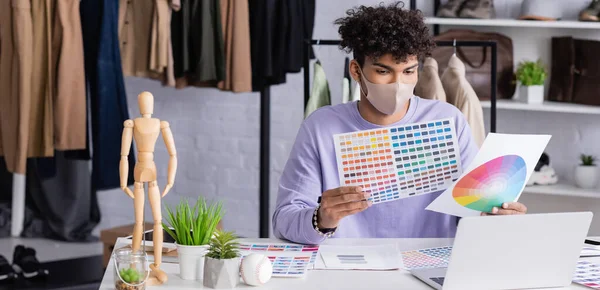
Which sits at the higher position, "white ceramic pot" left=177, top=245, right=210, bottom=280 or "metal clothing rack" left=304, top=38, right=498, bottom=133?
"metal clothing rack" left=304, top=38, right=498, bottom=133

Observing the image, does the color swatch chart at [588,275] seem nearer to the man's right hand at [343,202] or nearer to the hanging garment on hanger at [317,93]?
the man's right hand at [343,202]

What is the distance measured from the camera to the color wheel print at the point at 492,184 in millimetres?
2008

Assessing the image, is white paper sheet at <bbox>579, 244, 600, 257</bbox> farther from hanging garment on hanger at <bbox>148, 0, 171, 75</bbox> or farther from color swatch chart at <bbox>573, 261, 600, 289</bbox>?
hanging garment on hanger at <bbox>148, 0, 171, 75</bbox>

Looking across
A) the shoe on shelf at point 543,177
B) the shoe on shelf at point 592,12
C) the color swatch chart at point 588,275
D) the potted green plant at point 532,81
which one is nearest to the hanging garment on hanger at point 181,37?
the potted green plant at point 532,81

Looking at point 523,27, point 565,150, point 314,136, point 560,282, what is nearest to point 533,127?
point 565,150

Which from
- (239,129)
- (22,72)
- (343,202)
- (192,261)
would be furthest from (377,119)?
(239,129)

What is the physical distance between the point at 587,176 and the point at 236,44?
66.1 inches

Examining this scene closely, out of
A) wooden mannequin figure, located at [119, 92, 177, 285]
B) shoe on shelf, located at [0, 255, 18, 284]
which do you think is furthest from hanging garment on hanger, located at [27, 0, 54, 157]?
wooden mannequin figure, located at [119, 92, 177, 285]

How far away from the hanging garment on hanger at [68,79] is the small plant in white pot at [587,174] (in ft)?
7.13

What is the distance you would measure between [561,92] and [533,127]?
240 mm

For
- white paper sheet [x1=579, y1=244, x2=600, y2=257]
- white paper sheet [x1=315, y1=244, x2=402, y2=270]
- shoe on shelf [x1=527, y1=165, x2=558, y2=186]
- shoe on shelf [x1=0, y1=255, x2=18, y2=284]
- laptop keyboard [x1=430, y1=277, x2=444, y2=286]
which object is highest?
white paper sheet [x1=315, y1=244, x2=402, y2=270]

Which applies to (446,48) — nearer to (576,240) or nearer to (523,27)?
(523,27)

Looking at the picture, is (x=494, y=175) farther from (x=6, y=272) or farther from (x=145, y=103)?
(x=6, y=272)

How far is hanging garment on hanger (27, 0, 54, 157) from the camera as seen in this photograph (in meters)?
3.57
